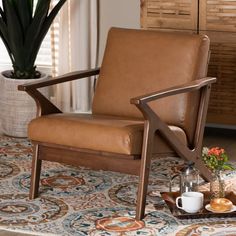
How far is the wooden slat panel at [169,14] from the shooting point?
17.1 ft

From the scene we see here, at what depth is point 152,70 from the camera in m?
4.27

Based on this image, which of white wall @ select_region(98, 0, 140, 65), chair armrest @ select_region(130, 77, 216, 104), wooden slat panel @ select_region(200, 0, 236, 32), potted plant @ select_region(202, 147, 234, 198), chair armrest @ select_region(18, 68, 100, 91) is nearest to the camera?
chair armrest @ select_region(130, 77, 216, 104)

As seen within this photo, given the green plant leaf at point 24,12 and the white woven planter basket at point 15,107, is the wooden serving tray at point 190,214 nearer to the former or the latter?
the white woven planter basket at point 15,107

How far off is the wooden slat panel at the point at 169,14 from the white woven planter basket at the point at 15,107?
0.91 meters

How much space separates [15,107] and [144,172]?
188 cm

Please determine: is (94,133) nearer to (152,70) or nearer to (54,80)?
(54,80)

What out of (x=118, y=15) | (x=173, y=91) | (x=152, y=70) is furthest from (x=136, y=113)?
(x=118, y=15)

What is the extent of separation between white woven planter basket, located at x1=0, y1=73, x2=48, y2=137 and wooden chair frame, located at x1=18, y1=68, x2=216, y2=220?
1081mm

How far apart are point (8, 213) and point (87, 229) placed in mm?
466

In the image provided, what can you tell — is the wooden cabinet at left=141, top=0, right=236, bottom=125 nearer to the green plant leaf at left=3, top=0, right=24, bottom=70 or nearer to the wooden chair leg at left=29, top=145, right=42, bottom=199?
the green plant leaf at left=3, top=0, right=24, bottom=70

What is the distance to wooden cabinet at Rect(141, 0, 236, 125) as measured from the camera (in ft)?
16.8

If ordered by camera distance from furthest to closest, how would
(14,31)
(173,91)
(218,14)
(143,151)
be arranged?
(14,31) → (218,14) → (173,91) → (143,151)

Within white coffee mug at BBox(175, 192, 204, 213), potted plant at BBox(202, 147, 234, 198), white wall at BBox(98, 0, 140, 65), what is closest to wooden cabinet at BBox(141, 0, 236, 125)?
white wall at BBox(98, 0, 140, 65)

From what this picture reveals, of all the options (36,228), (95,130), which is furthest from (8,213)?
(95,130)
